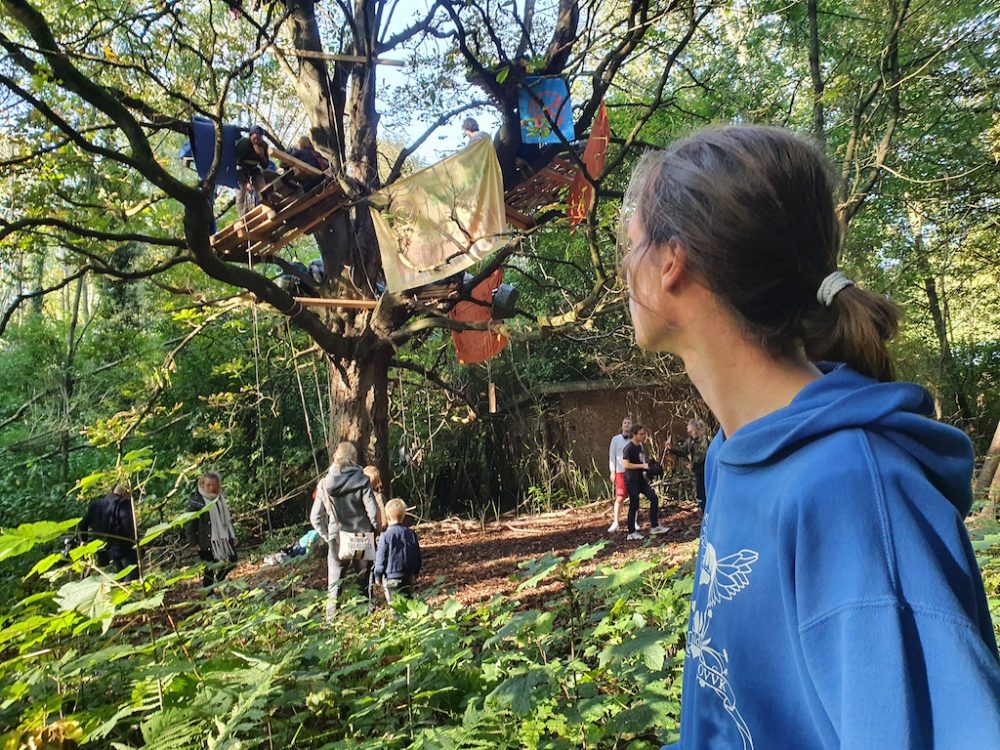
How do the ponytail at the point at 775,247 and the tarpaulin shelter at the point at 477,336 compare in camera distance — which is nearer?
the ponytail at the point at 775,247

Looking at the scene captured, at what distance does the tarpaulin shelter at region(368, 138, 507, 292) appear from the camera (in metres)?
6.48

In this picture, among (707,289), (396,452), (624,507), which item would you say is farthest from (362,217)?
(707,289)

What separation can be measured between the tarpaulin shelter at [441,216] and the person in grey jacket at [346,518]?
2092mm

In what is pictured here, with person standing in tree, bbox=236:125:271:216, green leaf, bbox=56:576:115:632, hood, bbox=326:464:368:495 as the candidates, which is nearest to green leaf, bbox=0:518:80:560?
green leaf, bbox=56:576:115:632

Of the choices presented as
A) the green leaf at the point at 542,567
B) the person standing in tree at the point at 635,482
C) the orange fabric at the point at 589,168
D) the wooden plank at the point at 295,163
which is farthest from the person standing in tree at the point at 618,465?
the green leaf at the point at 542,567

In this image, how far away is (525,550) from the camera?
30.1 ft

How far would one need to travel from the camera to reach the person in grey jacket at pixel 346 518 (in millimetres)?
6184

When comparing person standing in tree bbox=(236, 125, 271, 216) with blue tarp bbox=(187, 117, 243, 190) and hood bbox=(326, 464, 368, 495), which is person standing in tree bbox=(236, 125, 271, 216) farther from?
hood bbox=(326, 464, 368, 495)

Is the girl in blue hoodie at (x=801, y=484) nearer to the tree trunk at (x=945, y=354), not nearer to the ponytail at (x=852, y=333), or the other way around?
the ponytail at (x=852, y=333)

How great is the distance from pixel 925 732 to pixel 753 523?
0.92 ft

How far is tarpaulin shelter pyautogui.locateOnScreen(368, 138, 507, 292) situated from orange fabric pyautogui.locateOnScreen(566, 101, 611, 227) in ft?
2.43

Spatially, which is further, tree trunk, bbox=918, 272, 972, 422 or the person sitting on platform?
tree trunk, bbox=918, 272, 972, 422

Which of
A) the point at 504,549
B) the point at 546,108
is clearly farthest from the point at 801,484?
the point at 504,549

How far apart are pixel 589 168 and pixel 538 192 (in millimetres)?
1111
